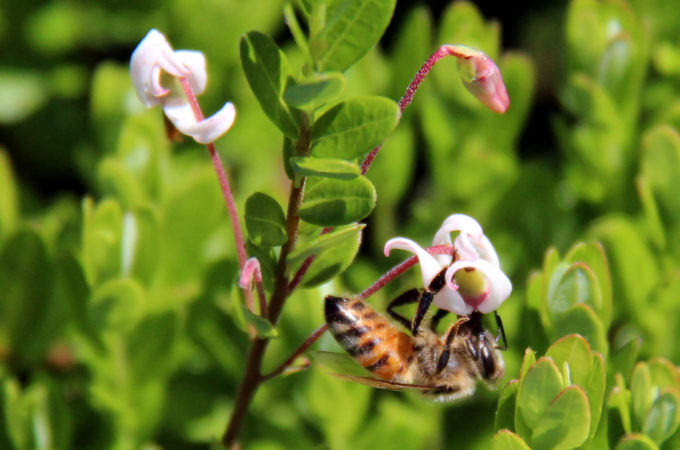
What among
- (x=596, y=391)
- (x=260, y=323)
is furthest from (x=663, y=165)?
(x=260, y=323)

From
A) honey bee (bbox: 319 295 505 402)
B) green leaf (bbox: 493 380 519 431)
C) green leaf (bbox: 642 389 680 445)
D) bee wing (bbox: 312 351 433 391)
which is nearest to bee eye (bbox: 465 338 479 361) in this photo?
honey bee (bbox: 319 295 505 402)

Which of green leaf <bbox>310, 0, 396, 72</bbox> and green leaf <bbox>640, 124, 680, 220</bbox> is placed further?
green leaf <bbox>640, 124, 680, 220</bbox>

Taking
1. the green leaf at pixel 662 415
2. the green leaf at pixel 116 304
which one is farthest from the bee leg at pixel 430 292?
the green leaf at pixel 116 304

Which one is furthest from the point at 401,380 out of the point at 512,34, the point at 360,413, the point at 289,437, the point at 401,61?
the point at 512,34

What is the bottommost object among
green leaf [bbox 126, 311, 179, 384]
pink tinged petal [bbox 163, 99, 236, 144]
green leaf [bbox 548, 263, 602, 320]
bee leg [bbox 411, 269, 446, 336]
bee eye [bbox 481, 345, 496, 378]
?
green leaf [bbox 126, 311, 179, 384]

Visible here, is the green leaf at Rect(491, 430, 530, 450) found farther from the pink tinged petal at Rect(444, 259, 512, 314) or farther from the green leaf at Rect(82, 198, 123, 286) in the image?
the green leaf at Rect(82, 198, 123, 286)

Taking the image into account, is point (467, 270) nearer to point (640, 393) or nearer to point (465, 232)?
point (465, 232)
